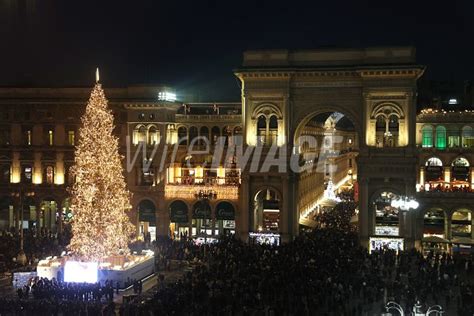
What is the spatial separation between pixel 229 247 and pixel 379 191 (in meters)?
12.4

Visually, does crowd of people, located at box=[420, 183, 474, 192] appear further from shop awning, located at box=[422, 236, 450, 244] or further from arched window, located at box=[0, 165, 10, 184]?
arched window, located at box=[0, 165, 10, 184]

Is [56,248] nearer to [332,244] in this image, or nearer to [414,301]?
[332,244]

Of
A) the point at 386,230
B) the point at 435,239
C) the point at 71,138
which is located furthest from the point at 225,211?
the point at 435,239

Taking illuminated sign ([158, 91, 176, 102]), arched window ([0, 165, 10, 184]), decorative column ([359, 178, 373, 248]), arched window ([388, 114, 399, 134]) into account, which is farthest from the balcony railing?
arched window ([0, 165, 10, 184])

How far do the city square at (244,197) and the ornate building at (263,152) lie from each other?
0.40 feet

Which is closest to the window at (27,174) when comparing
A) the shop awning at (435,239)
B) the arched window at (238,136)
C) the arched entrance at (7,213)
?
the arched entrance at (7,213)

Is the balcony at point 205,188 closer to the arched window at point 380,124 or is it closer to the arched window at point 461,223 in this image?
the arched window at point 380,124

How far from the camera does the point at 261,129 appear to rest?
50.5 metres

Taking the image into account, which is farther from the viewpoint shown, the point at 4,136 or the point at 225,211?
the point at 4,136

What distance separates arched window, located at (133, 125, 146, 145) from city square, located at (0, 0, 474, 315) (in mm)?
96

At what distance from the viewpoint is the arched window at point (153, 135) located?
183 feet

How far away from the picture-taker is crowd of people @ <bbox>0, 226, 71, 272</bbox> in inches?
1614

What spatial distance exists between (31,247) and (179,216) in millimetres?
13863

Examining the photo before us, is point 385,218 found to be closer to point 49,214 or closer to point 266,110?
point 266,110
